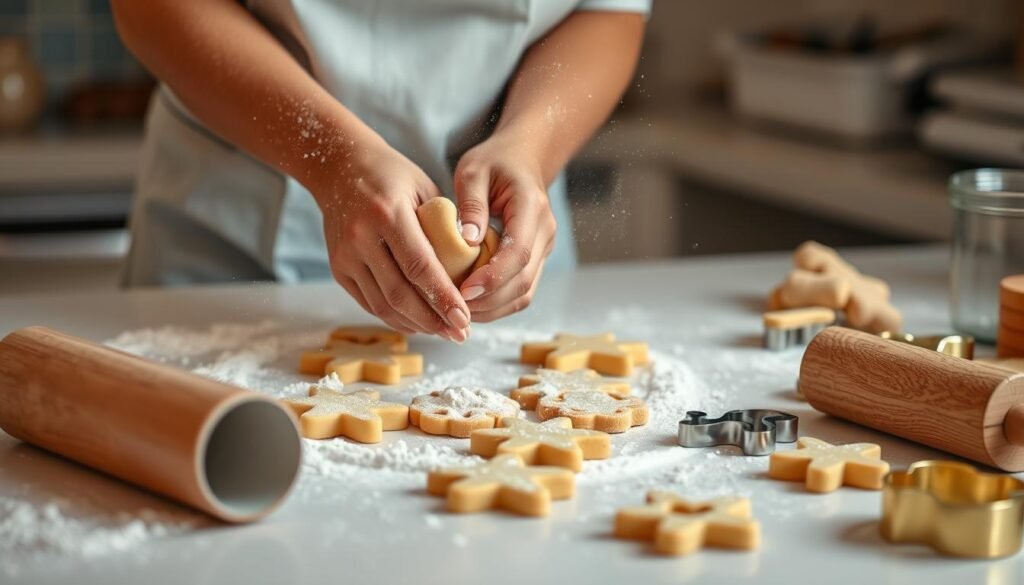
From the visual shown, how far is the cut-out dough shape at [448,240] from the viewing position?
98 centimetres

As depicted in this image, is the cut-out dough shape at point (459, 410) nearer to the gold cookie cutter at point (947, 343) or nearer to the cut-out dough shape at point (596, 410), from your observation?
the cut-out dough shape at point (596, 410)

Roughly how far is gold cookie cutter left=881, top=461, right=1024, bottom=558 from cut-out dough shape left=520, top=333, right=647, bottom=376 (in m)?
0.35

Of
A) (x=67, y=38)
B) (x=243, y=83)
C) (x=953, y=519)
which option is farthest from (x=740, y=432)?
(x=67, y=38)

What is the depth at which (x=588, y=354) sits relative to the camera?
1107mm

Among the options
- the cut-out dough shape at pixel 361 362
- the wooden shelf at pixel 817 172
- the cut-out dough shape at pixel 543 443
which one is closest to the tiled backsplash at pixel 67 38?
the wooden shelf at pixel 817 172

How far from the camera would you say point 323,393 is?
0.98 m

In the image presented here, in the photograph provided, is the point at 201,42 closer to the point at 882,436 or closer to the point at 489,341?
the point at 489,341

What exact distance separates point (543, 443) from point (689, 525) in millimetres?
159

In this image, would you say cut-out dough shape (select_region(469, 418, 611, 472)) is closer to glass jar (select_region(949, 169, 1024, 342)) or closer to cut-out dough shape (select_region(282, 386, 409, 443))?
cut-out dough shape (select_region(282, 386, 409, 443))

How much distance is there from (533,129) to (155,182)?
19.9 inches

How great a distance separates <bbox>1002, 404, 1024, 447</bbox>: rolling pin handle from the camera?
33.6 inches

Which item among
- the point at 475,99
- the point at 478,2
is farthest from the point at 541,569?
the point at 478,2

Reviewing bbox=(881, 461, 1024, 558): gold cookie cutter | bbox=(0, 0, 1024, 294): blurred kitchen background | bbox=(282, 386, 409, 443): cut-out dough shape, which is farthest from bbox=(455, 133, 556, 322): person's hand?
bbox=(0, 0, 1024, 294): blurred kitchen background

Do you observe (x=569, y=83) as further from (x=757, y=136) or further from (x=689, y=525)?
(x=757, y=136)
